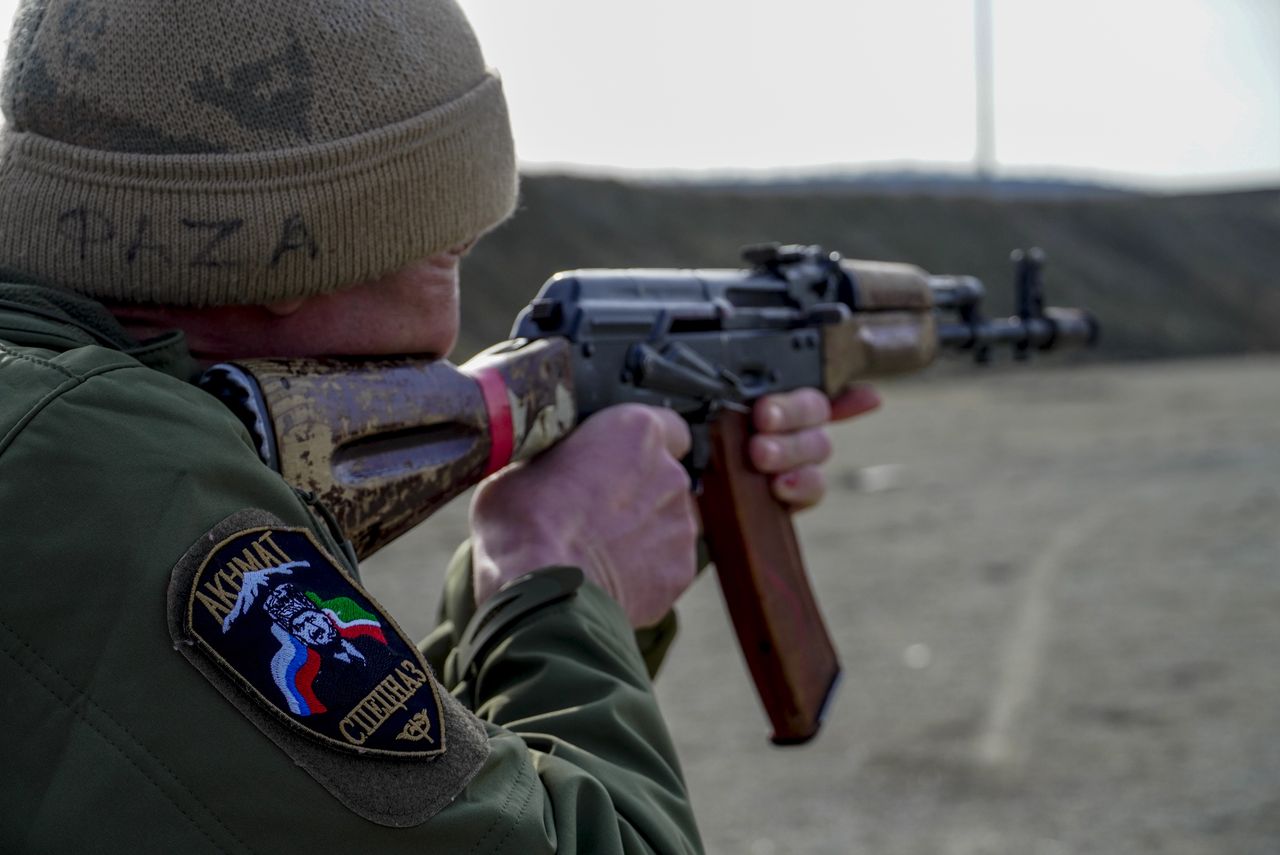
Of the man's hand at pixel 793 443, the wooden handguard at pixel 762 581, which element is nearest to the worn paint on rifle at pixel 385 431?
the wooden handguard at pixel 762 581

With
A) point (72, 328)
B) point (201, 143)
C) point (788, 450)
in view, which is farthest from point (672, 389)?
point (72, 328)

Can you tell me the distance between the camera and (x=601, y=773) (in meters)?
1.42

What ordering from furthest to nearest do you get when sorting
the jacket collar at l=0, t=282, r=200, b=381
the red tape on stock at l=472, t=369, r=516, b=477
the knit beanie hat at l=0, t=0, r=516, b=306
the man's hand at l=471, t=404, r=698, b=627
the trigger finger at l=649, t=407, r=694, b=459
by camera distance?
the trigger finger at l=649, t=407, r=694, b=459 → the red tape on stock at l=472, t=369, r=516, b=477 → the man's hand at l=471, t=404, r=698, b=627 → the knit beanie hat at l=0, t=0, r=516, b=306 → the jacket collar at l=0, t=282, r=200, b=381

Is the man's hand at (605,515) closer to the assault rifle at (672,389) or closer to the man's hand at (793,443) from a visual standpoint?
the assault rifle at (672,389)

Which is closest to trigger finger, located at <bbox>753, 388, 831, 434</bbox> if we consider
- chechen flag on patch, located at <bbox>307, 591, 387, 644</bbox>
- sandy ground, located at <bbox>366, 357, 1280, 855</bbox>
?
chechen flag on patch, located at <bbox>307, 591, 387, 644</bbox>

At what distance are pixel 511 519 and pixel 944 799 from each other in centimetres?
345

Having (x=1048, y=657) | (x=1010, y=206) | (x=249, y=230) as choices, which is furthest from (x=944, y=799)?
(x=1010, y=206)

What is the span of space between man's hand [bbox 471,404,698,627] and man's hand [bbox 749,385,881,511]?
26.0 inches

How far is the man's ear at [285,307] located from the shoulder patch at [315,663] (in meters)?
0.46

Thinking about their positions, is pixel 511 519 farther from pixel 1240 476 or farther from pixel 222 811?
pixel 1240 476

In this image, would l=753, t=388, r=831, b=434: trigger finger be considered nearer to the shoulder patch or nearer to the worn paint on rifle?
the worn paint on rifle

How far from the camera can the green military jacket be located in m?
1.06

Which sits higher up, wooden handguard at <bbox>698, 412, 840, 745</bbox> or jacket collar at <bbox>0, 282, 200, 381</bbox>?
jacket collar at <bbox>0, 282, 200, 381</bbox>

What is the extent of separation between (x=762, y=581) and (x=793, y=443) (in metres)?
0.31
